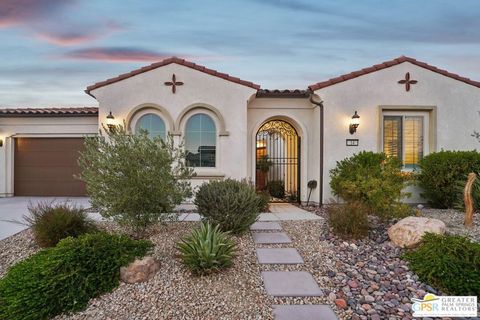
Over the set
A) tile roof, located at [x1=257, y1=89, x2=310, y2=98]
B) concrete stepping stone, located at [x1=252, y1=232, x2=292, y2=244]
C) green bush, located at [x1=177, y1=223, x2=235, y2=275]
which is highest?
tile roof, located at [x1=257, y1=89, x2=310, y2=98]

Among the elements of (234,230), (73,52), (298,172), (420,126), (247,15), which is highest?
(247,15)

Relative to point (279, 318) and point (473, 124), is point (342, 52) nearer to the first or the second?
point (473, 124)

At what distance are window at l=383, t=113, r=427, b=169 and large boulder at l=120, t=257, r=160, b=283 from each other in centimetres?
851

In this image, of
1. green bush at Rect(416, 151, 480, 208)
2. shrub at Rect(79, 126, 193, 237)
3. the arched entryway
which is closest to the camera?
shrub at Rect(79, 126, 193, 237)

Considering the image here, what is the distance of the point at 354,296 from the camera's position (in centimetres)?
362

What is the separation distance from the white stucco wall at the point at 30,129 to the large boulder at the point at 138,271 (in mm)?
8641

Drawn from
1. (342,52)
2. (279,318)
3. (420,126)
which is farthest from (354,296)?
(342,52)

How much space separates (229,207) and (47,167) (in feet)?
31.6

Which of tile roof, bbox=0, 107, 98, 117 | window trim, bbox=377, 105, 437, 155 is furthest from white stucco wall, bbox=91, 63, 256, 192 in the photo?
window trim, bbox=377, 105, 437, 155

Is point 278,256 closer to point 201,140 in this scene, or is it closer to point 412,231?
point 412,231

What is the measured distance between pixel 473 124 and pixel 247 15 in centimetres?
849

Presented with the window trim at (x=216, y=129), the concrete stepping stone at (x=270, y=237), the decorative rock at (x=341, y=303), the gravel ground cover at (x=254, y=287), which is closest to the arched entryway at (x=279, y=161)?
the window trim at (x=216, y=129)

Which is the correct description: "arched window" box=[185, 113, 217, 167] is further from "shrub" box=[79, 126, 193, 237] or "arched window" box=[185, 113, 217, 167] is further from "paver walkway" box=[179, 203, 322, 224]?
"shrub" box=[79, 126, 193, 237]

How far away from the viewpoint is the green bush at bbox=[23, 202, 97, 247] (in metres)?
5.01
